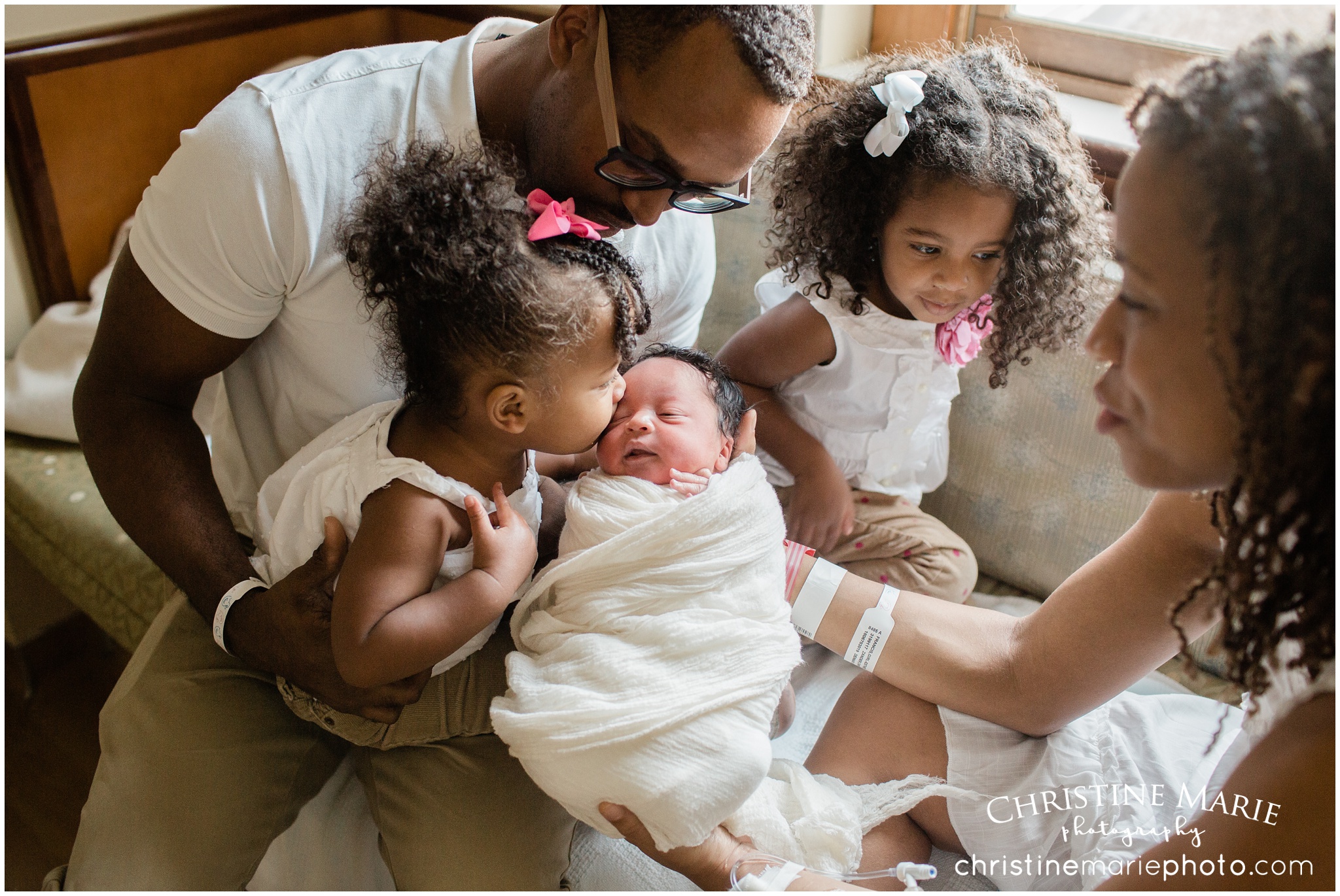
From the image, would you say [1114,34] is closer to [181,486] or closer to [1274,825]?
[1274,825]

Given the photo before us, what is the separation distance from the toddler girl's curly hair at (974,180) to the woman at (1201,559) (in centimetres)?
Answer: 51

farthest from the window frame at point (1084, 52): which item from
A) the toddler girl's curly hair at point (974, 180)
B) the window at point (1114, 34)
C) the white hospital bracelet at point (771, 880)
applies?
the white hospital bracelet at point (771, 880)

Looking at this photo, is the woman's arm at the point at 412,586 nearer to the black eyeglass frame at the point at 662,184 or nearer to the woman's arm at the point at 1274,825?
the black eyeglass frame at the point at 662,184

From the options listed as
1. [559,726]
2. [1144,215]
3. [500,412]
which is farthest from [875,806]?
[1144,215]

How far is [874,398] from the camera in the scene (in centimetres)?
173

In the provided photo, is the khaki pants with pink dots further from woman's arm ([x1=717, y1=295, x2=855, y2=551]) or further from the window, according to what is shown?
the window

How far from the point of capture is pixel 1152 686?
5.00 feet

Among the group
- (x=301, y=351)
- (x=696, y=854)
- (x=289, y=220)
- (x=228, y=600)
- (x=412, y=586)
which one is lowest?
(x=696, y=854)

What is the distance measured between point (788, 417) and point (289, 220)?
2.84ft

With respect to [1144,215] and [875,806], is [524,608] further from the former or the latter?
[1144,215]

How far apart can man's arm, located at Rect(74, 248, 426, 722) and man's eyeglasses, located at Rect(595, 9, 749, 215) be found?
552 mm

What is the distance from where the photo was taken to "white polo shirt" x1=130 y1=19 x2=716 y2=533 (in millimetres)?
1211

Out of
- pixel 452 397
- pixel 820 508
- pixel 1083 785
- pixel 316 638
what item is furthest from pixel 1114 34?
pixel 316 638

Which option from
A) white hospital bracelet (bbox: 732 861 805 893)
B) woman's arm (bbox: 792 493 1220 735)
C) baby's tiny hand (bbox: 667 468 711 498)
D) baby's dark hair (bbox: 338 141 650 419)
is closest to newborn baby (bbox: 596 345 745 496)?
baby's tiny hand (bbox: 667 468 711 498)
